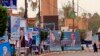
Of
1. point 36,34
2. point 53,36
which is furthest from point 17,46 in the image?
point 53,36

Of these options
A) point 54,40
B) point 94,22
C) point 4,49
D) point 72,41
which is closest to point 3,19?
point 4,49

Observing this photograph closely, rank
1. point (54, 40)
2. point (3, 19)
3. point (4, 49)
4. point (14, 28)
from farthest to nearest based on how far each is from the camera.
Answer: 1. point (54, 40)
2. point (3, 19)
3. point (14, 28)
4. point (4, 49)

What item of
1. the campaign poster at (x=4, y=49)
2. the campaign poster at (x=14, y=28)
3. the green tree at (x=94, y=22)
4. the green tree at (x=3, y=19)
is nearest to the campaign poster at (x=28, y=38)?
the green tree at (x=3, y=19)

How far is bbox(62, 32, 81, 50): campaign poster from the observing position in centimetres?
6556

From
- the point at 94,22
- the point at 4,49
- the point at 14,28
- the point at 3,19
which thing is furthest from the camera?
the point at 94,22

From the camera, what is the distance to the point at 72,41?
6494 cm

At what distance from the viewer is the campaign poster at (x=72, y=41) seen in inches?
2581

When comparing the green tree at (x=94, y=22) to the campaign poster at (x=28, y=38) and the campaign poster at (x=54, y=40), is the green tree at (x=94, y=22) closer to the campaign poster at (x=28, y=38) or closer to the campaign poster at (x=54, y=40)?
the campaign poster at (x=54, y=40)

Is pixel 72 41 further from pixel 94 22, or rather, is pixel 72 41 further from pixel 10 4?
pixel 94 22

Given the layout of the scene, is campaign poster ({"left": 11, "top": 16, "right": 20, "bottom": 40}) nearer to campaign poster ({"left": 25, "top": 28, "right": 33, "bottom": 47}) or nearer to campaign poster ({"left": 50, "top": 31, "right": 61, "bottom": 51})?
campaign poster ({"left": 25, "top": 28, "right": 33, "bottom": 47})

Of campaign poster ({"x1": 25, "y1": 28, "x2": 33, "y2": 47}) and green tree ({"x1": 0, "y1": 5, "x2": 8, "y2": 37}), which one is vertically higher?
green tree ({"x1": 0, "y1": 5, "x2": 8, "y2": 37})

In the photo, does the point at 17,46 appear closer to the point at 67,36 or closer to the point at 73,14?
the point at 67,36

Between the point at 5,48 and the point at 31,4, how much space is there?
51.0m

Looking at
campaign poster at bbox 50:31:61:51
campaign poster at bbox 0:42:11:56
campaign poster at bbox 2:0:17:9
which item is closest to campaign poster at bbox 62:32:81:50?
campaign poster at bbox 50:31:61:51
